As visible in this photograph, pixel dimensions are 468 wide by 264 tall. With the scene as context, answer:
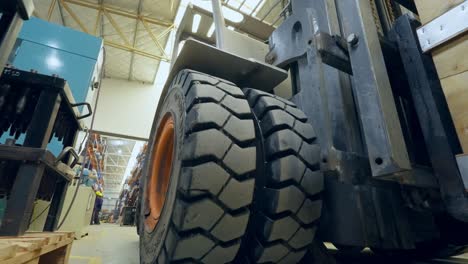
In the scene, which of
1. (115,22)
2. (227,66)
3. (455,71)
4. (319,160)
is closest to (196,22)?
(227,66)

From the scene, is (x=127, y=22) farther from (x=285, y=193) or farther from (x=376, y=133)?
(x=376, y=133)

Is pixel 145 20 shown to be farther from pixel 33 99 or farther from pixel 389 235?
pixel 389 235

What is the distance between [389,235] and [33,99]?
2.02m

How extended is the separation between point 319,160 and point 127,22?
34.8 ft

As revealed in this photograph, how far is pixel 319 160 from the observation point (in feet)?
4.01

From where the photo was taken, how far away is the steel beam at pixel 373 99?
0.87 meters

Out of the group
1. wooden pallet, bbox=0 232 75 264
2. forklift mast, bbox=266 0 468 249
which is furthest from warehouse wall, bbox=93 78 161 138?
forklift mast, bbox=266 0 468 249

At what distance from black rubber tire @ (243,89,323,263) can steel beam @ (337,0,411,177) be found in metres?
0.30

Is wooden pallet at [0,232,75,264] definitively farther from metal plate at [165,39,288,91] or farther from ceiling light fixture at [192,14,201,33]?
ceiling light fixture at [192,14,201,33]

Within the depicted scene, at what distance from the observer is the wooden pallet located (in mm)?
663

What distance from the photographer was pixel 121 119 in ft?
32.8

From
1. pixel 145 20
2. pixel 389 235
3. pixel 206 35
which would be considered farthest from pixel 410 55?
pixel 145 20

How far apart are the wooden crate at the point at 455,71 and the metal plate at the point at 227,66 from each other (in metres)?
0.85

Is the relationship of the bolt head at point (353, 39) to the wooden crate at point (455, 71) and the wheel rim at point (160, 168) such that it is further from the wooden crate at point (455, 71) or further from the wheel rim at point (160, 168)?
the wheel rim at point (160, 168)
